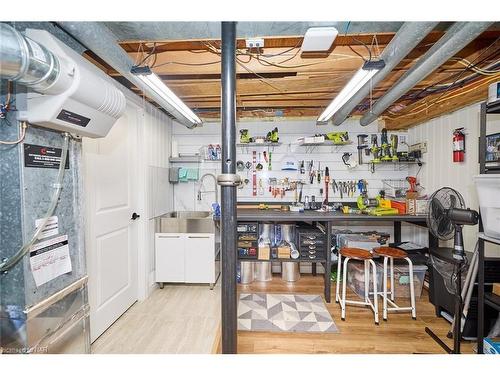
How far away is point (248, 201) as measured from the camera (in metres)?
4.02

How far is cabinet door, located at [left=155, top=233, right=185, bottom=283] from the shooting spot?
3279 millimetres

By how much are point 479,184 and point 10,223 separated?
9.82 ft

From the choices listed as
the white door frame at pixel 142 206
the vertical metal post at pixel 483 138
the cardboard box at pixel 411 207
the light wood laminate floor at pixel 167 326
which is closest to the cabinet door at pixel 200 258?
the light wood laminate floor at pixel 167 326

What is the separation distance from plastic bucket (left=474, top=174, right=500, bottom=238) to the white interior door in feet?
10.2

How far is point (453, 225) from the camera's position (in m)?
1.97

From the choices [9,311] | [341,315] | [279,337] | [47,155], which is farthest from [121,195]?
[341,315]

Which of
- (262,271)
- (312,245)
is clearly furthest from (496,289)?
(262,271)

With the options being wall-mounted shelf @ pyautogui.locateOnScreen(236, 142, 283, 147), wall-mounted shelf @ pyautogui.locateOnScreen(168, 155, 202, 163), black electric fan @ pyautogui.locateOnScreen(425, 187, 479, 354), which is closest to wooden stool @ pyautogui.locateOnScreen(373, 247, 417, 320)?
black electric fan @ pyautogui.locateOnScreen(425, 187, 479, 354)

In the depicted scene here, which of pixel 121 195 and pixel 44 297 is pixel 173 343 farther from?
pixel 121 195

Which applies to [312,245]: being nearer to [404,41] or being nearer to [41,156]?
[404,41]

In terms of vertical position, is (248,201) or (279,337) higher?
(248,201)

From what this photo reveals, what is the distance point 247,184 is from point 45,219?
2.89m

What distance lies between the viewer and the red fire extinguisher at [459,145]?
9.32ft

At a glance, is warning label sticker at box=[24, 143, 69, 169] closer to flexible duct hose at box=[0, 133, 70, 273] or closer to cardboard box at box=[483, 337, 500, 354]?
flexible duct hose at box=[0, 133, 70, 273]
